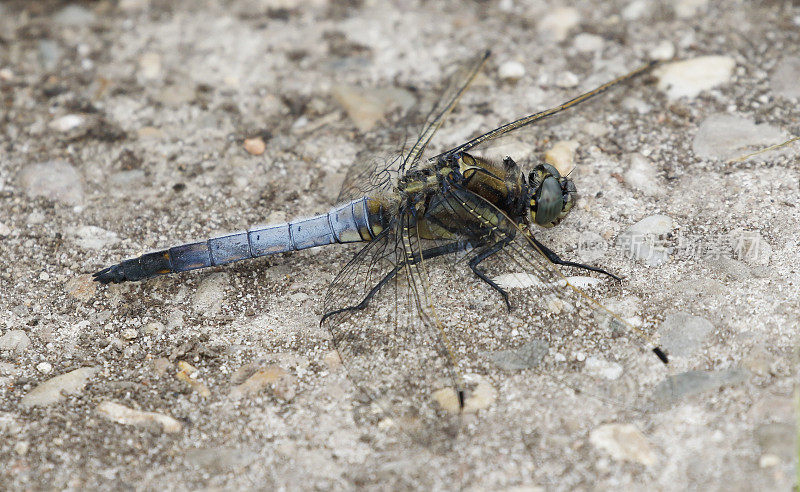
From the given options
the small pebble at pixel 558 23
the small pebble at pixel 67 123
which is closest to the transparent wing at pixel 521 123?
the small pebble at pixel 558 23

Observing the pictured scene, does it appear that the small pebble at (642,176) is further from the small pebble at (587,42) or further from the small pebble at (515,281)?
the small pebble at (587,42)

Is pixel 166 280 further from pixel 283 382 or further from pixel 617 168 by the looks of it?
pixel 617 168

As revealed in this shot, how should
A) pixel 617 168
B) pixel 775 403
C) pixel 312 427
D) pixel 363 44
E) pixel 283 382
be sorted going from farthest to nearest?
1. pixel 363 44
2. pixel 617 168
3. pixel 283 382
4. pixel 312 427
5. pixel 775 403

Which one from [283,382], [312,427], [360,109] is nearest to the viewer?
[312,427]

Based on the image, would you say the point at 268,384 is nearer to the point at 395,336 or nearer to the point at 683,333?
the point at 395,336

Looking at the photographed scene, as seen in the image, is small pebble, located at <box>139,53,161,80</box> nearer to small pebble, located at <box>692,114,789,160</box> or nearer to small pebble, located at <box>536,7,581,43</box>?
small pebble, located at <box>536,7,581,43</box>

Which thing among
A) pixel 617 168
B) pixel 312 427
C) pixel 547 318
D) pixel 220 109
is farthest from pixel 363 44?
pixel 312 427

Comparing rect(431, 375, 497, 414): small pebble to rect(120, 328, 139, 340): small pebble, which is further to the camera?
rect(120, 328, 139, 340): small pebble

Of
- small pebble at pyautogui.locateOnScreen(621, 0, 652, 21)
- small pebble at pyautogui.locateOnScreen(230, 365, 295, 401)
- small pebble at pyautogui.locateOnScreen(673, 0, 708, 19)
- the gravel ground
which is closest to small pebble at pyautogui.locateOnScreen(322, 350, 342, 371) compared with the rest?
the gravel ground
